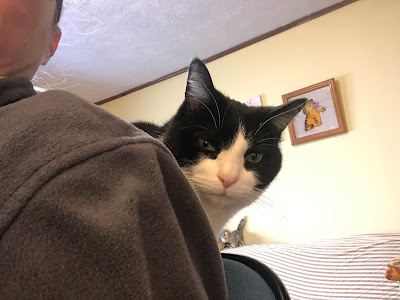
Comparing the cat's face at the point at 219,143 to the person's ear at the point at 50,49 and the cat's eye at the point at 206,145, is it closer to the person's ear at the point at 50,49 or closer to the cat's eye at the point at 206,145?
the cat's eye at the point at 206,145

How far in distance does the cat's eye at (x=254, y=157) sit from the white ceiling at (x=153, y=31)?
4.28 feet

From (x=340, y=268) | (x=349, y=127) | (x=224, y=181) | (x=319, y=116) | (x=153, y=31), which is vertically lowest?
(x=340, y=268)

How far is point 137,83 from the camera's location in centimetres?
317

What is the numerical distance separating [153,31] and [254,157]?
165 centimetres

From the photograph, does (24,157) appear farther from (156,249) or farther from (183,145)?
(183,145)

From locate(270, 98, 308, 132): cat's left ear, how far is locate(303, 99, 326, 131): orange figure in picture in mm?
1340

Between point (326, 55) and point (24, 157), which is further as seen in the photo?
point (326, 55)

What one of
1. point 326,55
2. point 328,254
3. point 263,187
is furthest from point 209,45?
point 263,187

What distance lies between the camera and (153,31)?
232 centimetres

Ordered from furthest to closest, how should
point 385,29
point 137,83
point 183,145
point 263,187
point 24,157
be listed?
point 137,83
point 385,29
point 263,187
point 183,145
point 24,157

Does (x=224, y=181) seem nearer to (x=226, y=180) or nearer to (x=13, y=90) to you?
(x=226, y=180)

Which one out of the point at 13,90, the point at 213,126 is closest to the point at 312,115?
the point at 213,126

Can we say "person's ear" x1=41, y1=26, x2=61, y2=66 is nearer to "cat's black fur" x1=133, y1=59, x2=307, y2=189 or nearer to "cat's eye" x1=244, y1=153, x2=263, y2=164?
"cat's black fur" x1=133, y1=59, x2=307, y2=189

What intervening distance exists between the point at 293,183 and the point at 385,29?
43.6 inches
